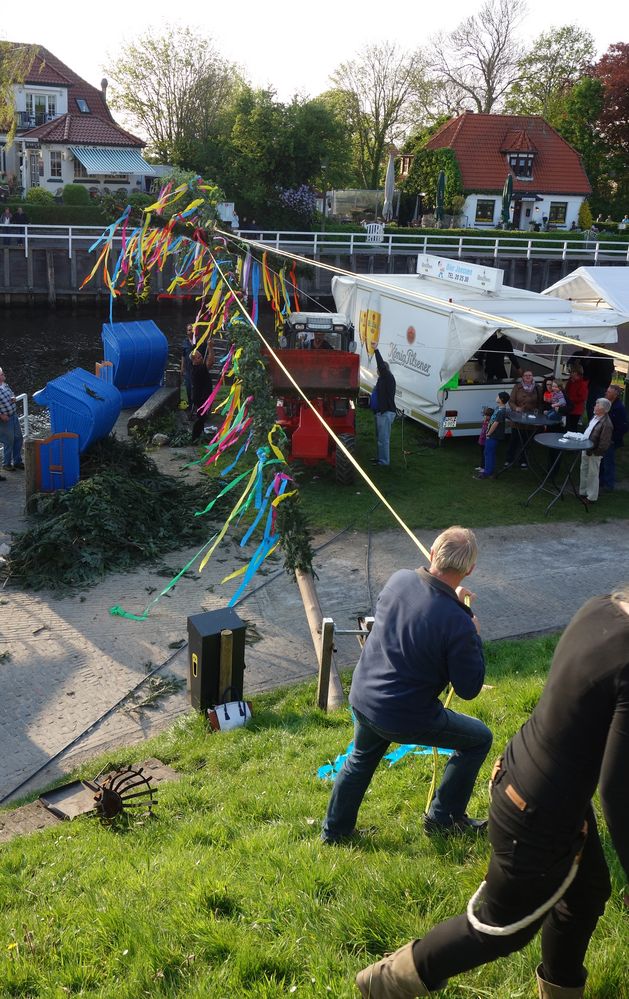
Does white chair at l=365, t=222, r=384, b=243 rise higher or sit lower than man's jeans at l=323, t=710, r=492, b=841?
higher

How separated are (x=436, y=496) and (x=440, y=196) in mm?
35480

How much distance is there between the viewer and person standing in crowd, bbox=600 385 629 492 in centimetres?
1287

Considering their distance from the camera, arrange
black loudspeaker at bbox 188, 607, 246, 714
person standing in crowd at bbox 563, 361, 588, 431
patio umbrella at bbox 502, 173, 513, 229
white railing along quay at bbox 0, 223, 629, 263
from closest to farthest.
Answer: black loudspeaker at bbox 188, 607, 246, 714
person standing in crowd at bbox 563, 361, 588, 431
white railing along quay at bbox 0, 223, 629, 263
patio umbrella at bbox 502, 173, 513, 229

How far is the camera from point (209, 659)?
6887 mm

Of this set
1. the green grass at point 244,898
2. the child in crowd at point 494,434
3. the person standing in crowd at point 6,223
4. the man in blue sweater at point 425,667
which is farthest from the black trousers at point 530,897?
the person standing in crowd at point 6,223

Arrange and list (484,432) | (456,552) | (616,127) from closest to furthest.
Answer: (456,552), (484,432), (616,127)

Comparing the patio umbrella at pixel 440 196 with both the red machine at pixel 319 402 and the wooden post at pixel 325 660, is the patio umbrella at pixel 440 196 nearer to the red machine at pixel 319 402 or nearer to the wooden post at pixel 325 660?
the red machine at pixel 319 402

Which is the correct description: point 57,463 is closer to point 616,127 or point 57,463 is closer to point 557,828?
point 557,828

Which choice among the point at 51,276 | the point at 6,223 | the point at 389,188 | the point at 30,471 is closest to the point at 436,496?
the point at 30,471

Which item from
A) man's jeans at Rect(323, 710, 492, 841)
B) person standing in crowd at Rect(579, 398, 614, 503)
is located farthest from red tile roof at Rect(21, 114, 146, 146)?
man's jeans at Rect(323, 710, 492, 841)

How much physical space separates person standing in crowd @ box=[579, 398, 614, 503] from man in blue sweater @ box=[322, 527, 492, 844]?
29.3 ft

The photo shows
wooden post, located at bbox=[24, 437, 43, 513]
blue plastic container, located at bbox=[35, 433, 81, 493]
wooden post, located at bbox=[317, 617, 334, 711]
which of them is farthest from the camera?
blue plastic container, located at bbox=[35, 433, 81, 493]

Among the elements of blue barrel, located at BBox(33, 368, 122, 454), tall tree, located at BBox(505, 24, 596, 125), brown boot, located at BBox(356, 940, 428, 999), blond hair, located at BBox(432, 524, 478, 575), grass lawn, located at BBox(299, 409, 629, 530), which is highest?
→ tall tree, located at BBox(505, 24, 596, 125)

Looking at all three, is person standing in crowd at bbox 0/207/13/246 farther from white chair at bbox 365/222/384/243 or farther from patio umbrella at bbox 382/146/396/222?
patio umbrella at bbox 382/146/396/222
